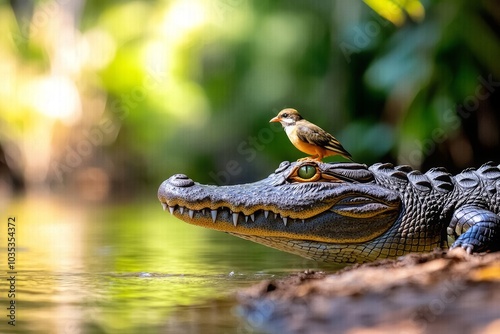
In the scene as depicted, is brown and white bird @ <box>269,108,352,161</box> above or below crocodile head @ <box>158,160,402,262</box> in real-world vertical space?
above

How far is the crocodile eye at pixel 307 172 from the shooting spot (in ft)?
14.0

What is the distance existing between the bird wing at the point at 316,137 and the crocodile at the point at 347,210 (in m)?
0.21

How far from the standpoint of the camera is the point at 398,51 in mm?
12875

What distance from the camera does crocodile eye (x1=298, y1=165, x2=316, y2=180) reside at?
427cm

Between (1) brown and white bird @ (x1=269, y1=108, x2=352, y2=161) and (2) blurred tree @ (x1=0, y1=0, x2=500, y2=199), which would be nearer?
(1) brown and white bird @ (x1=269, y1=108, x2=352, y2=161)

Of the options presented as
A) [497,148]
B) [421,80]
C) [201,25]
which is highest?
[201,25]

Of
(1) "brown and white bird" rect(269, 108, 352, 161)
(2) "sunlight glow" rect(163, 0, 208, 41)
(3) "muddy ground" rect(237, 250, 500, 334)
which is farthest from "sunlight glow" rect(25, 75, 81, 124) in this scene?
(3) "muddy ground" rect(237, 250, 500, 334)

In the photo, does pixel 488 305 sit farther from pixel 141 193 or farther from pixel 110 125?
pixel 110 125

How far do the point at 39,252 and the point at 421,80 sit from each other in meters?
7.95

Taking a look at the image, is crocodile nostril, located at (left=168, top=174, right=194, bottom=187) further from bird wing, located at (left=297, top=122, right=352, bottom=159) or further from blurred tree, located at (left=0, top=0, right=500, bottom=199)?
blurred tree, located at (left=0, top=0, right=500, bottom=199)

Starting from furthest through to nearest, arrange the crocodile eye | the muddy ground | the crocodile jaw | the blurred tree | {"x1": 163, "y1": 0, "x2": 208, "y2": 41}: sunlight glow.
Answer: {"x1": 163, "y1": 0, "x2": 208, "y2": 41}: sunlight glow < the blurred tree < the crocodile eye < the crocodile jaw < the muddy ground

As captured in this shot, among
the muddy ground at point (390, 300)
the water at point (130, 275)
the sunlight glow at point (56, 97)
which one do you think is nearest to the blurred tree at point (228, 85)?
the sunlight glow at point (56, 97)

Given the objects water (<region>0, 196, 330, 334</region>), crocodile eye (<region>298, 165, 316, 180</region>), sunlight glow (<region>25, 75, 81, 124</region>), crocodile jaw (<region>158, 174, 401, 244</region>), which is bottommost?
water (<region>0, 196, 330, 334</region>)

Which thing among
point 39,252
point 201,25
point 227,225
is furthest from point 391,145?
point 227,225
